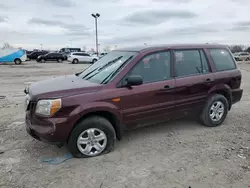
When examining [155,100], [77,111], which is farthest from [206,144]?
[77,111]

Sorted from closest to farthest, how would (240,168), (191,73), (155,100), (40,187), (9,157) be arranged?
1. (40,187)
2. (240,168)
3. (9,157)
4. (155,100)
5. (191,73)

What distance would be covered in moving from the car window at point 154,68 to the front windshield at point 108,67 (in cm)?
23

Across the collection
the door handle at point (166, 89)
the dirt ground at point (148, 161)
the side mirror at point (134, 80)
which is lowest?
the dirt ground at point (148, 161)

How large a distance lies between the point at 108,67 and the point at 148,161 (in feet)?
5.96

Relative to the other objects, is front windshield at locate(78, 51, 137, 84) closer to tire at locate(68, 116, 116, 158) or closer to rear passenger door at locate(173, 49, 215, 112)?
tire at locate(68, 116, 116, 158)

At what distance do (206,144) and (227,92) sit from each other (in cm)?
158

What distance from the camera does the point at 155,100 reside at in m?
4.09

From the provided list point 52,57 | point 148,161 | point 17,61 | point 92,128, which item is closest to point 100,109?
point 92,128

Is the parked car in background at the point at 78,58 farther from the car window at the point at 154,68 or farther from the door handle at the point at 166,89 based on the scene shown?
the door handle at the point at 166,89

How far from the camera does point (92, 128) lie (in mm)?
3588

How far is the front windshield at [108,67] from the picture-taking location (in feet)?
12.9

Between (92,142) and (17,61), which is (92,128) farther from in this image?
(17,61)

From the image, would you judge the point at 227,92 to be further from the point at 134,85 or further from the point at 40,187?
the point at 40,187

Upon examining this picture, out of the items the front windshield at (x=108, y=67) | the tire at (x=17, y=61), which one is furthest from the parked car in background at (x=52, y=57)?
the front windshield at (x=108, y=67)
